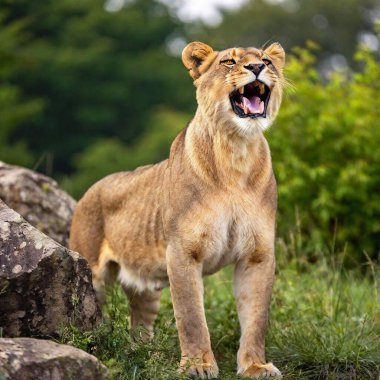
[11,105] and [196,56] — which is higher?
[196,56]

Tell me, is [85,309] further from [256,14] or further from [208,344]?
[256,14]

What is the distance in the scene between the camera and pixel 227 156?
613cm

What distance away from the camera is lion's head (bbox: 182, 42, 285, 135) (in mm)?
5969

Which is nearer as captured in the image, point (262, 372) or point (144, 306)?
point (262, 372)

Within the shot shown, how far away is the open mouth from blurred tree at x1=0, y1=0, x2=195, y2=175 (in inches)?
1032

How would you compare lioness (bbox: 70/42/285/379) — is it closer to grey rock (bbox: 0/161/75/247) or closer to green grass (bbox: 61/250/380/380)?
green grass (bbox: 61/250/380/380)

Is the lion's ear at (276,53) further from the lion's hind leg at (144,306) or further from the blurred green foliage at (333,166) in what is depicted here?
the blurred green foliage at (333,166)

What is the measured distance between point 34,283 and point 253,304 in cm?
129

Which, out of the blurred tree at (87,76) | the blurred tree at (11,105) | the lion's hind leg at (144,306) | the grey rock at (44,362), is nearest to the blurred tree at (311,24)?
the blurred tree at (87,76)

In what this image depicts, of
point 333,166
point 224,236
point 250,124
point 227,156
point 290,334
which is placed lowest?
point 333,166

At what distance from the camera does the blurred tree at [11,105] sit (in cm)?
2644

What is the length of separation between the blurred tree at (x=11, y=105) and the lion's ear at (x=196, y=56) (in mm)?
18503

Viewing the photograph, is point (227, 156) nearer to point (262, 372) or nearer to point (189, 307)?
point (189, 307)

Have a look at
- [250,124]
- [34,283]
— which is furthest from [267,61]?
[34,283]
